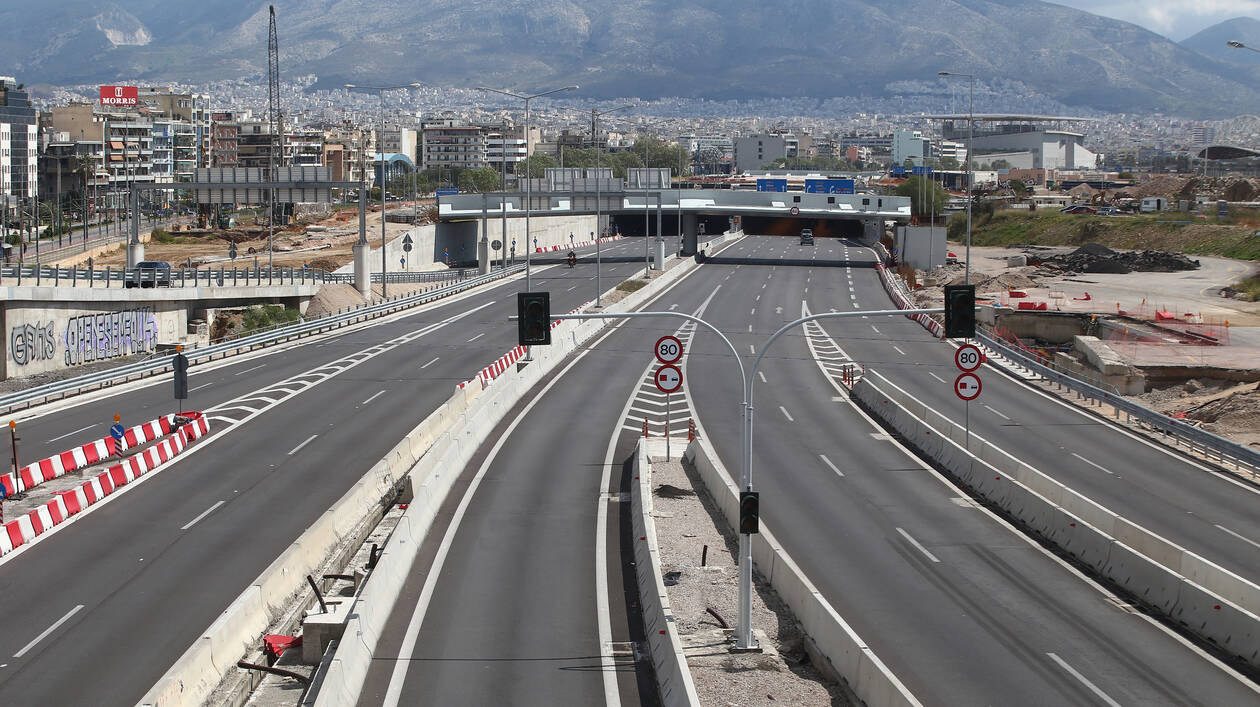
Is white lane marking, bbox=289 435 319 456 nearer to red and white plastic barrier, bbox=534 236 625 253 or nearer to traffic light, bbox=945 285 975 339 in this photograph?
traffic light, bbox=945 285 975 339

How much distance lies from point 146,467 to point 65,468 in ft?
6.28

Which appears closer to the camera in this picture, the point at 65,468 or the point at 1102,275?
the point at 65,468

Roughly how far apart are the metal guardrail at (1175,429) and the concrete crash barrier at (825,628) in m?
14.7

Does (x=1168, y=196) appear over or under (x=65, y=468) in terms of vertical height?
over

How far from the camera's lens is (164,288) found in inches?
2327

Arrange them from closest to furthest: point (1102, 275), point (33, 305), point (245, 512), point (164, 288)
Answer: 1. point (245, 512)
2. point (33, 305)
3. point (164, 288)
4. point (1102, 275)

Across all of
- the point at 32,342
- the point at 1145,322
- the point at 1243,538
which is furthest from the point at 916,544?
the point at 1145,322

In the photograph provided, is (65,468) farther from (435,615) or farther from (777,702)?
(777,702)

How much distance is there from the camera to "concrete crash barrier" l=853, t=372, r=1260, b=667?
68.9 ft

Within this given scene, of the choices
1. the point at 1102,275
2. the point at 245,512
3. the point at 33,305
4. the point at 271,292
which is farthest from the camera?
the point at 1102,275

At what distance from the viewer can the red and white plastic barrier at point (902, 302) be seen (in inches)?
2534

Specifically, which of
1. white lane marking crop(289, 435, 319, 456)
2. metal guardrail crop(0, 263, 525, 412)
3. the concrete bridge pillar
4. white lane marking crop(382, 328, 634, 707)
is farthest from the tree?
white lane marking crop(382, 328, 634, 707)

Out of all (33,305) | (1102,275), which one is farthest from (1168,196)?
(33,305)

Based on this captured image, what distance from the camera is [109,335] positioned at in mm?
55688
